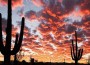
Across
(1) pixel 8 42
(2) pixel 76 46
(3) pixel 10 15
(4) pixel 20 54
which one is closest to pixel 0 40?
(1) pixel 8 42

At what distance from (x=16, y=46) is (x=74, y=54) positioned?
11.9 m

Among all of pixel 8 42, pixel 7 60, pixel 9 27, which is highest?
pixel 9 27

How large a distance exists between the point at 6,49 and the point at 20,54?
21.9 m

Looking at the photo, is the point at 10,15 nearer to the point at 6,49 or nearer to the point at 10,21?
the point at 10,21

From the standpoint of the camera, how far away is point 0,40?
10547 millimetres

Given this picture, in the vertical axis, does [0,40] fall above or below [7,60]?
above

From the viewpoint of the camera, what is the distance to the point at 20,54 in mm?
32438

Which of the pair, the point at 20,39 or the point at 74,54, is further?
the point at 74,54

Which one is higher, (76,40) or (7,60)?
(76,40)

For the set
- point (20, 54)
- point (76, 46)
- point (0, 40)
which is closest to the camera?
point (0, 40)

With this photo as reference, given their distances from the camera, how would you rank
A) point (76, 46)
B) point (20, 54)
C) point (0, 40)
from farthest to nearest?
point (20, 54), point (76, 46), point (0, 40)

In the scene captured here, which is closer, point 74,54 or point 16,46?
point 16,46

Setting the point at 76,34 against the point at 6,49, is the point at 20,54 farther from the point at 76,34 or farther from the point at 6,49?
the point at 6,49

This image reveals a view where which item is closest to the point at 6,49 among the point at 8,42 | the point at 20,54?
the point at 8,42
